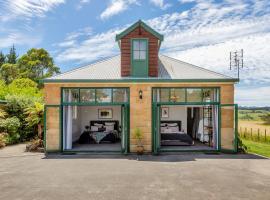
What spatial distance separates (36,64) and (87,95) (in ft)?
103

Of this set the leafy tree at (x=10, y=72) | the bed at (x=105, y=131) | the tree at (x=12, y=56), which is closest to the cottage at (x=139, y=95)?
the bed at (x=105, y=131)

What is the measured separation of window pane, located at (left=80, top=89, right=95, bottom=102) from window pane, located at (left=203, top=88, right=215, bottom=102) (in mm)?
5579

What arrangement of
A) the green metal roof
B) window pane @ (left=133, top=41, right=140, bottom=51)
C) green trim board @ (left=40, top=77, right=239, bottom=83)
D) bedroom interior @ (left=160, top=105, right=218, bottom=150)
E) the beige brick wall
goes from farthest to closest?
bedroom interior @ (left=160, top=105, right=218, bottom=150) < window pane @ (left=133, top=41, right=140, bottom=51) < the green metal roof < the beige brick wall < green trim board @ (left=40, top=77, right=239, bottom=83)

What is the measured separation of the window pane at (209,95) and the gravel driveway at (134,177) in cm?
276

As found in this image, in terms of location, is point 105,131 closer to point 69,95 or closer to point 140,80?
point 69,95

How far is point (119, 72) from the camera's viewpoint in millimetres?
12930

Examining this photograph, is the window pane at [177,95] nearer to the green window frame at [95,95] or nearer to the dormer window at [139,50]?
the green window frame at [95,95]

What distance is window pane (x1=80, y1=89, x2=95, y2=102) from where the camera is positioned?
11.8 meters

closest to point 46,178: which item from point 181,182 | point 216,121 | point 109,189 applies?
point 109,189

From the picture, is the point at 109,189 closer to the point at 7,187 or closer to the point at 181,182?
the point at 181,182

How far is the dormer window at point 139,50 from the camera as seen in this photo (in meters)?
12.5

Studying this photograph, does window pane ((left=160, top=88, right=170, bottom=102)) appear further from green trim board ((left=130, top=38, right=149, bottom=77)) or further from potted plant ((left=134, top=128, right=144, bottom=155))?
potted plant ((left=134, top=128, right=144, bottom=155))

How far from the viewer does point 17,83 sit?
106 ft

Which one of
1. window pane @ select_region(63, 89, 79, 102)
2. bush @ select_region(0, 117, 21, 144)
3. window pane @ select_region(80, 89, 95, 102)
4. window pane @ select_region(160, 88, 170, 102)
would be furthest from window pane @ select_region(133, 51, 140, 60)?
bush @ select_region(0, 117, 21, 144)
